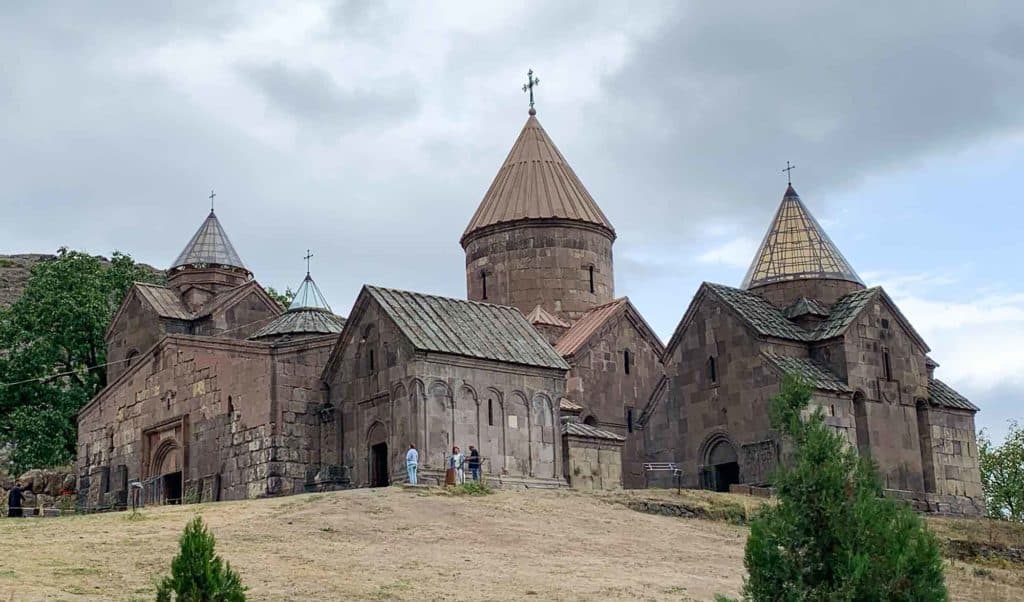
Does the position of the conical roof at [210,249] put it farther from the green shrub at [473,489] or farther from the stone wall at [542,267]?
the green shrub at [473,489]

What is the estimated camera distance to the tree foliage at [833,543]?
12648 millimetres

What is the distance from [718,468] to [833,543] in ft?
50.9

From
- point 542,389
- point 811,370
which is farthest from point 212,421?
point 811,370

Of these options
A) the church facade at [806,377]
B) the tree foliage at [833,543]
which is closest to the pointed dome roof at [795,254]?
the church facade at [806,377]

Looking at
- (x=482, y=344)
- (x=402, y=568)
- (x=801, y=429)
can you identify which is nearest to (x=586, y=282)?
(x=482, y=344)

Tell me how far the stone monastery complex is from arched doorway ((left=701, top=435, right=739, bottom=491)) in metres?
0.04

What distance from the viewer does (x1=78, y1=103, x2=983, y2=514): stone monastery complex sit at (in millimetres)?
26422

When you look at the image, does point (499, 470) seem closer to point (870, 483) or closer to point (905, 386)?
point (905, 386)

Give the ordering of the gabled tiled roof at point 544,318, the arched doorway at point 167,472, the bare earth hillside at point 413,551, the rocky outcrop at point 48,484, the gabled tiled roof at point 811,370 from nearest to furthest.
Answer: the bare earth hillside at point 413,551, the gabled tiled roof at point 811,370, the arched doorway at point 167,472, the gabled tiled roof at point 544,318, the rocky outcrop at point 48,484

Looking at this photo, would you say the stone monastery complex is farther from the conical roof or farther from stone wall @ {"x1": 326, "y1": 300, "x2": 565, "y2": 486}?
the conical roof

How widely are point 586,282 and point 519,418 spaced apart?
7.39 meters

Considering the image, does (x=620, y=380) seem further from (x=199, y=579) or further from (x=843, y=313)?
(x=199, y=579)

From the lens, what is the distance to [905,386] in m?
28.6

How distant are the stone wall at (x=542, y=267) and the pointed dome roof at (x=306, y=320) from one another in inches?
147
